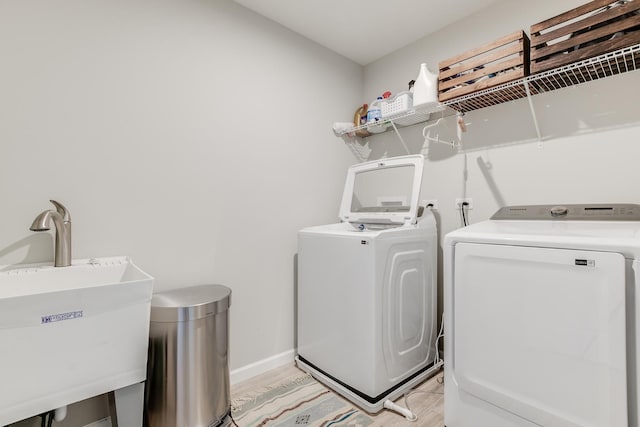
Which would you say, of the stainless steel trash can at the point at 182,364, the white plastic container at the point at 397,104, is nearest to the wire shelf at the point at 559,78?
the white plastic container at the point at 397,104

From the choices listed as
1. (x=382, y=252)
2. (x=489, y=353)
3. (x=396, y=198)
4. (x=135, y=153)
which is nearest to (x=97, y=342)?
(x=135, y=153)

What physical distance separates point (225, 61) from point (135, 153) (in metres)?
0.80

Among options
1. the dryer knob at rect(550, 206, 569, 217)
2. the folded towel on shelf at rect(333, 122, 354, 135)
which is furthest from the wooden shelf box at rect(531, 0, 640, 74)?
the folded towel on shelf at rect(333, 122, 354, 135)

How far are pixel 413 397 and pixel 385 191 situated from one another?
1471mm

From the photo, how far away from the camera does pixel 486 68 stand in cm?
164

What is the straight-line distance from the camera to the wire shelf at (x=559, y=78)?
1327 mm

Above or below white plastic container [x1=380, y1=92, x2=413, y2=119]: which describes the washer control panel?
below

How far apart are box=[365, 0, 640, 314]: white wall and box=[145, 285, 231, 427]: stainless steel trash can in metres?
1.67

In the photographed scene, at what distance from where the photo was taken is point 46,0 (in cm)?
133

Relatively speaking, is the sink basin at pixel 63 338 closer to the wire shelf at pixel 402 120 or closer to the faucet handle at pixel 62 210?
the faucet handle at pixel 62 210

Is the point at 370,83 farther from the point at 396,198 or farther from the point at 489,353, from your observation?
the point at 489,353

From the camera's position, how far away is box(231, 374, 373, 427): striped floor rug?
1.54 meters

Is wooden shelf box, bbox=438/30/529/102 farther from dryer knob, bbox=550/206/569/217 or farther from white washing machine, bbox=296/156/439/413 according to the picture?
dryer knob, bbox=550/206/569/217

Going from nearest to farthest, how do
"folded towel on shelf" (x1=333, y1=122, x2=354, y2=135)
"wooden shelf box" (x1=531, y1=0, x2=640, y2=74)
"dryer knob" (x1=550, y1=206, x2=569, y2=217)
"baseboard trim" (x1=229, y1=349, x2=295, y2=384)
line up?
1. "wooden shelf box" (x1=531, y1=0, x2=640, y2=74)
2. "dryer knob" (x1=550, y1=206, x2=569, y2=217)
3. "baseboard trim" (x1=229, y1=349, x2=295, y2=384)
4. "folded towel on shelf" (x1=333, y1=122, x2=354, y2=135)
